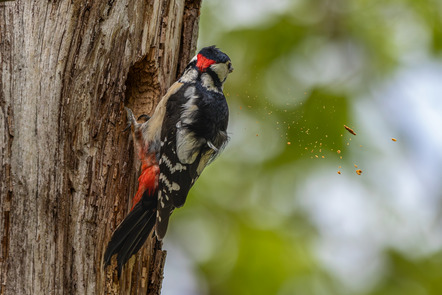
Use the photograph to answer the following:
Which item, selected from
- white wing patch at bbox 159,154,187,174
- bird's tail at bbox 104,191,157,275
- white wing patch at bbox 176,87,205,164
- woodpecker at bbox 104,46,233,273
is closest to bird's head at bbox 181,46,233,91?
woodpecker at bbox 104,46,233,273

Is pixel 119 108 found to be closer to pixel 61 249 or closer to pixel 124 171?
pixel 124 171

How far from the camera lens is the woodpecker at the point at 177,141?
2.91 metres

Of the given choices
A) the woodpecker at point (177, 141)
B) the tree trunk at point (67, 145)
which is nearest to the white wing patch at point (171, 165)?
the woodpecker at point (177, 141)

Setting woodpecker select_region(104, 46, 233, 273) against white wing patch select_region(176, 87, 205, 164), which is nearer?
woodpecker select_region(104, 46, 233, 273)

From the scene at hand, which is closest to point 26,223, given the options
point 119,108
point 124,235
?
point 124,235

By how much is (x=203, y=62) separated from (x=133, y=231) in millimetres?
1162

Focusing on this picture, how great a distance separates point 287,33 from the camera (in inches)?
202

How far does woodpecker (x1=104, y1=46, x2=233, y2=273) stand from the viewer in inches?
115

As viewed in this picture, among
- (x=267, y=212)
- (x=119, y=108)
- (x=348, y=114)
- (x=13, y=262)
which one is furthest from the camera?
(x=267, y=212)

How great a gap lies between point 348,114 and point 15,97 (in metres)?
3.00

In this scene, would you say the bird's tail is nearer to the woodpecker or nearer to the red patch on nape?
the woodpecker

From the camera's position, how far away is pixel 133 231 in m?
2.76

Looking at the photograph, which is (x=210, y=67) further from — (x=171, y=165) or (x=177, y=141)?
(x=171, y=165)

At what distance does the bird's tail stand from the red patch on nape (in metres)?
0.87
